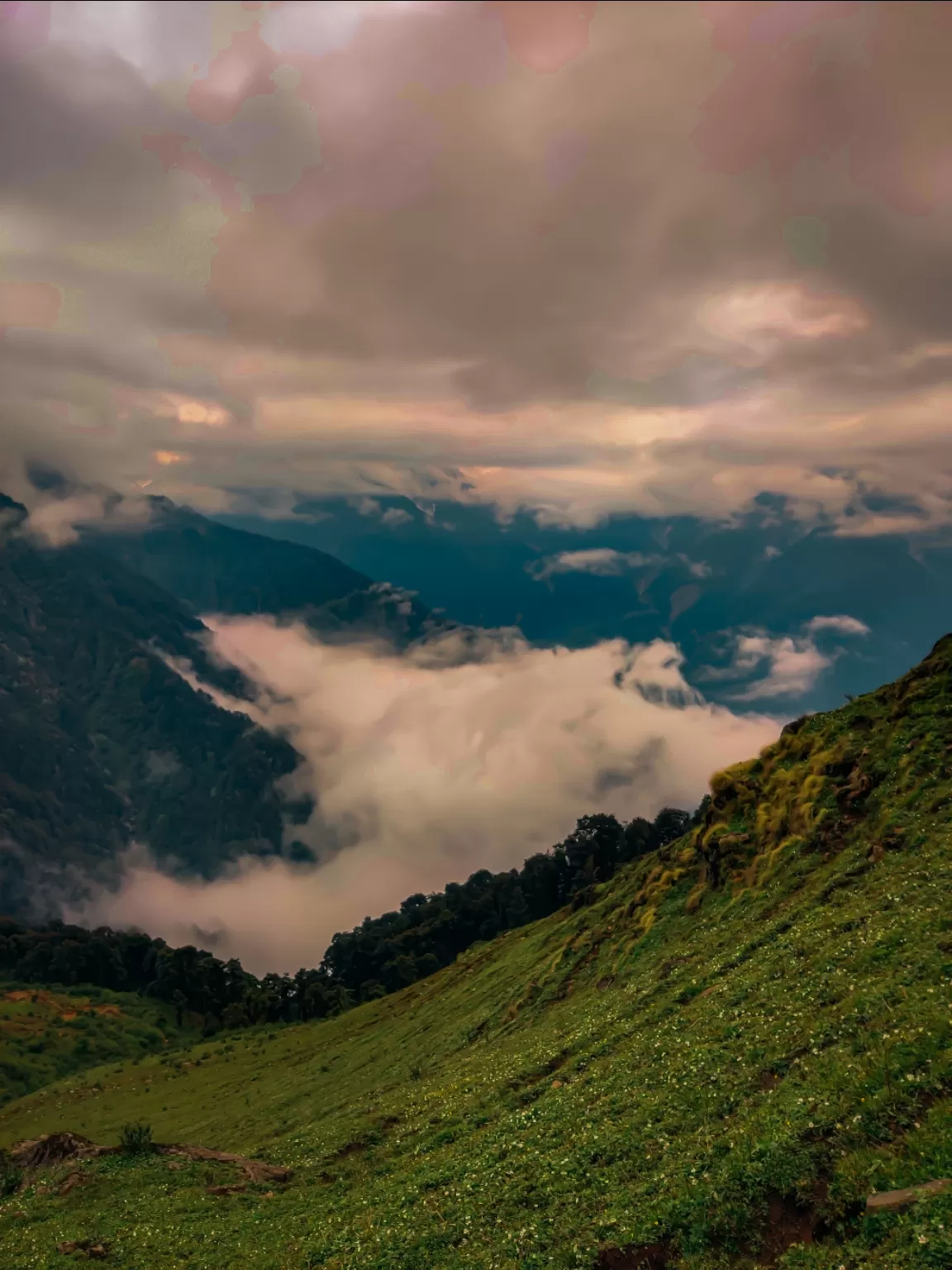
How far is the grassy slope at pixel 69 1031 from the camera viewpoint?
12256 centimetres

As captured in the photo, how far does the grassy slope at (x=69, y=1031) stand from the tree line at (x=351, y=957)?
27.0ft

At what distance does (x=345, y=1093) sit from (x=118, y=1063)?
75585mm

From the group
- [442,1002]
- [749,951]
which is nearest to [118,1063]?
[442,1002]

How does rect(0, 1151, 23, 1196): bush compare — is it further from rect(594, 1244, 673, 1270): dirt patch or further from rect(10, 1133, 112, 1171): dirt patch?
rect(594, 1244, 673, 1270): dirt patch

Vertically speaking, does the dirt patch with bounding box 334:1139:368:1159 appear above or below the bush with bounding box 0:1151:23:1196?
below

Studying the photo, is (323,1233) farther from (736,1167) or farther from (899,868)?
(899,868)

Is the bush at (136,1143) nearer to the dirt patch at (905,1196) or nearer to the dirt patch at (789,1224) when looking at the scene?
the dirt patch at (789,1224)

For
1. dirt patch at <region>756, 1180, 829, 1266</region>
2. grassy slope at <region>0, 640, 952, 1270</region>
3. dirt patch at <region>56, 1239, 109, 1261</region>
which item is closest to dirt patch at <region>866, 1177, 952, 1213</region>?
grassy slope at <region>0, 640, 952, 1270</region>

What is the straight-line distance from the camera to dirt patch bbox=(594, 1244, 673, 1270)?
16.2 meters

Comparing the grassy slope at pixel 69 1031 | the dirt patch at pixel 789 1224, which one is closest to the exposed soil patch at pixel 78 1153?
the dirt patch at pixel 789 1224

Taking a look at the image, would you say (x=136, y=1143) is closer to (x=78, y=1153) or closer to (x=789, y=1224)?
(x=78, y=1153)

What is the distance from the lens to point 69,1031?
139 metres

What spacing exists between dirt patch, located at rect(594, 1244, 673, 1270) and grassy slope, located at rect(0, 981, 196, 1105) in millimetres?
120380

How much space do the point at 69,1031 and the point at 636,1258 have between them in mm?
156278
